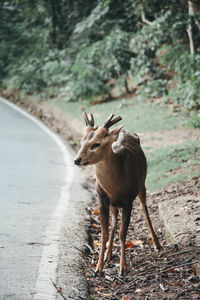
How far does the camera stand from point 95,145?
13.4 feet

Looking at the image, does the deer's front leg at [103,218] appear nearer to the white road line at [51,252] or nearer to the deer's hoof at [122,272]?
the deer's hoof at [122,272]

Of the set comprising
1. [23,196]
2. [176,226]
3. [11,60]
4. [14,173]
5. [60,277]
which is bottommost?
[11,60]

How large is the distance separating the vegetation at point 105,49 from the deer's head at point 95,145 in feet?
25.0

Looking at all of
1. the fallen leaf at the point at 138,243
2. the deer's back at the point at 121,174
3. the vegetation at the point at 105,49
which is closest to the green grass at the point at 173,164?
the fallen leaf at the point at 138,243

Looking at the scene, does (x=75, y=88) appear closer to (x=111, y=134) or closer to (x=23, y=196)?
(x=23, y=196)

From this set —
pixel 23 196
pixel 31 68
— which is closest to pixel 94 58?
pixel 31 68

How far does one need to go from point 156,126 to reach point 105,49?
217 inches

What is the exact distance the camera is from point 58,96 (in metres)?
19.6

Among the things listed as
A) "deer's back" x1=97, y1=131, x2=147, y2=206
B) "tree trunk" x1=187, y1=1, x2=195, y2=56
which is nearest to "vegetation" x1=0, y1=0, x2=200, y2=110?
"tree trunk" x1=187, y1=1, x2=195, y2=56

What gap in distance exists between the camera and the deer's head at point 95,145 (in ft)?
13.3

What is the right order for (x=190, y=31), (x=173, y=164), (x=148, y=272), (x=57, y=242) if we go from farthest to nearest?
(x=190, y=31), (x=173, y=164), (x=57, y=242), (x=148, y=272)

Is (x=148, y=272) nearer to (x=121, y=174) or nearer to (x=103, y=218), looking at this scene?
(x=103, y=218)

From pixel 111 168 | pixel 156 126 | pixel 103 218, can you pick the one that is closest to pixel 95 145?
pixel 111 168

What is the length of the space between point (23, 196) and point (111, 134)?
3409 mm
